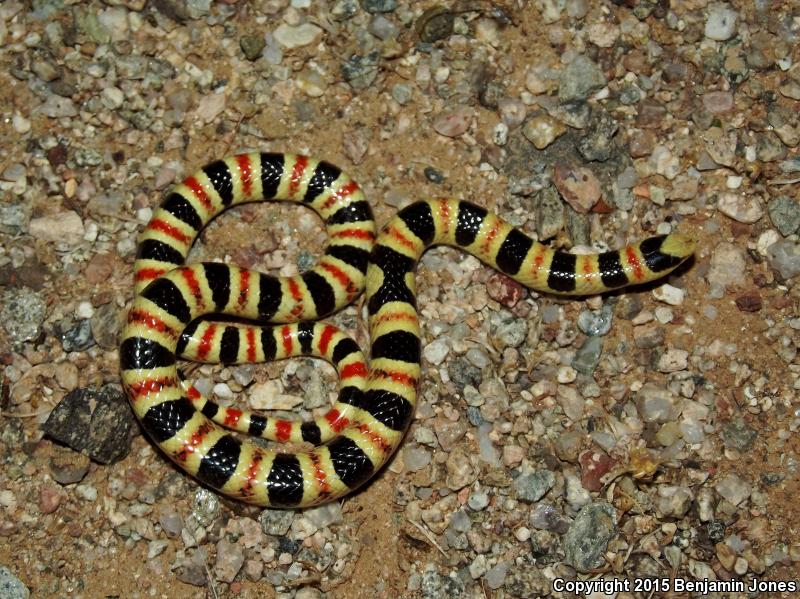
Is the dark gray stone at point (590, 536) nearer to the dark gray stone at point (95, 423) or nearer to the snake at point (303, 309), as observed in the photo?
the snake at point (303, 309)

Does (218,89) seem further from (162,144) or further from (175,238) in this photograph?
(175,238)

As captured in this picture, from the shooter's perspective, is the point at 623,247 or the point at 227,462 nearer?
the point at 227,462

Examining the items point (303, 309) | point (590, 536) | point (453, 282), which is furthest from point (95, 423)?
point (590, 536)

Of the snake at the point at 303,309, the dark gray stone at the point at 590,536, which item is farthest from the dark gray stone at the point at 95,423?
the dark gray stone at the point at 590,536

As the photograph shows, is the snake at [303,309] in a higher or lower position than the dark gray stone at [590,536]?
higher

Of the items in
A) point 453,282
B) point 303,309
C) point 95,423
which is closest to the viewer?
point 95,423

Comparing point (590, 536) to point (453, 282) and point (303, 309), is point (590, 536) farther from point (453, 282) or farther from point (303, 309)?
point (303, 309)

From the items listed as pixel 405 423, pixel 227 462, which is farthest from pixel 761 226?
pixel 227 462

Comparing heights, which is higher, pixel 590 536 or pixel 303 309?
pixel 303 309
